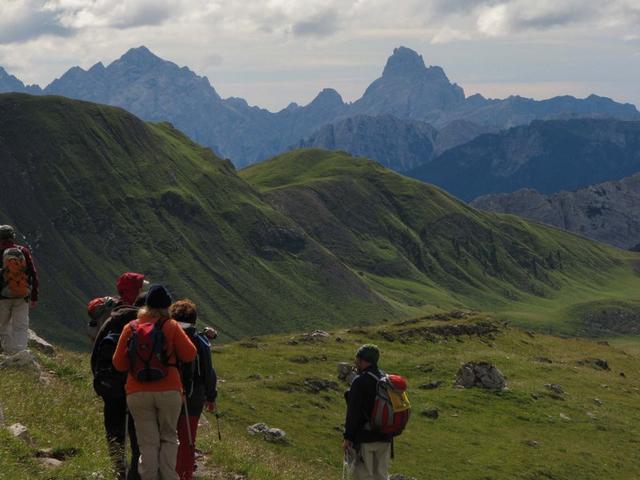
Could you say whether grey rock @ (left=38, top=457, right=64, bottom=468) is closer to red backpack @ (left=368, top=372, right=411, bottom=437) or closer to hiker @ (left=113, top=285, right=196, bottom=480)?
hiker @ (left=113, top=285, right=196, bottom=480)

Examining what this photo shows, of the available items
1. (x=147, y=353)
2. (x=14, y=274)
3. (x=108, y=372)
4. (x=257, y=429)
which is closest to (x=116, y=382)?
(x=108, y=372)

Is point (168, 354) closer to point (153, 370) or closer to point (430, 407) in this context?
point (153, 370)

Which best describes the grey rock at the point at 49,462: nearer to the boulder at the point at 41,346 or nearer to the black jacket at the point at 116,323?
the black jacket at the point at 116,323

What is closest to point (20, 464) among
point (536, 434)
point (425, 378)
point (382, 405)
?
point (382, 405)

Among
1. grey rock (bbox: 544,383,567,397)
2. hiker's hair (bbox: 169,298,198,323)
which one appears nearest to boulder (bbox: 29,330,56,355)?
hiker's hair (bbox: 169,298,198,323)

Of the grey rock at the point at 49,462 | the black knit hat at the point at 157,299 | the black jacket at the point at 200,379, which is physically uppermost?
the black knit hat at the point at 157,299

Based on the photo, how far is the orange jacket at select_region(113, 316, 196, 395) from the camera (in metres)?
14.4

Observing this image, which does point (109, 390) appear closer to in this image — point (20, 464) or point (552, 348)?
point (20, 464)

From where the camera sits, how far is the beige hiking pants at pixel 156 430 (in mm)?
14516

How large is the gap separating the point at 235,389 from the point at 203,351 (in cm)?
3309

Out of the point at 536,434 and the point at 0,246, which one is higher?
the point at 0,246

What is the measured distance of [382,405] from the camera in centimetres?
1770

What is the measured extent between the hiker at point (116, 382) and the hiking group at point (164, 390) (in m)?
0.02

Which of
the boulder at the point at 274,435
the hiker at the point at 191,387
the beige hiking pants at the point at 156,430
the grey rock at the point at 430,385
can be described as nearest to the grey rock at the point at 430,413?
the grey rock at the point at 430,385
